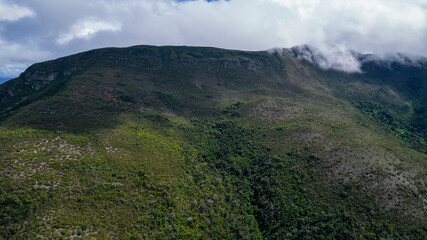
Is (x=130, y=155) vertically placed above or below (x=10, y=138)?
below

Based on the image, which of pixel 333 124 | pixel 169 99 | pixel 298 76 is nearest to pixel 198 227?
pixel 333 124

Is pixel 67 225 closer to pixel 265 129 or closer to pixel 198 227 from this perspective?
pixel 198 227

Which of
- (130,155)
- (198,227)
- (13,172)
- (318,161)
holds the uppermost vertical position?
(13,172)

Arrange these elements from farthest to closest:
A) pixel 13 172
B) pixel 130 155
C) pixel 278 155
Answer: pixel 278 155 < pixel 130 155 < pixel 13 172

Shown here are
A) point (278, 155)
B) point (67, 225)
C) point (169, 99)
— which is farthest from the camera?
point (169, 99)

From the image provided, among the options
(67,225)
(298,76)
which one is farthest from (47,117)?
(298,76)

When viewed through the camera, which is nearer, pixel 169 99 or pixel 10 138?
pixel 10 138

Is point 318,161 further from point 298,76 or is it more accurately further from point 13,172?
point 298,76
